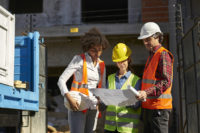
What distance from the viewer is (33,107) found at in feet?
23.9

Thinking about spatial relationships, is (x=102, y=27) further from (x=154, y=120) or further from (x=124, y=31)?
(x=154, y=120)

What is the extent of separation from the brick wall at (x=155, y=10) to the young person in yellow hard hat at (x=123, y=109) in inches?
270

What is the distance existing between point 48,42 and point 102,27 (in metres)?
2.18

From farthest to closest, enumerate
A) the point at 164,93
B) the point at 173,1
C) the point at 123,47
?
the point at 173,1 → the point at 123,47 → the point at 164,93

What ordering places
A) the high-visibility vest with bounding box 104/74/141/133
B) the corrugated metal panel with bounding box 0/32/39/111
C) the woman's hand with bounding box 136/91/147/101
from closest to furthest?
the woman's hand with bounding box 136/91/147/101
the high-visibility vest with bounding box 104/74/141/133
the corrugated metal panel with bounding box 0/32/39/111

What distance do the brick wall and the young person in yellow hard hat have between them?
6846 millimetres

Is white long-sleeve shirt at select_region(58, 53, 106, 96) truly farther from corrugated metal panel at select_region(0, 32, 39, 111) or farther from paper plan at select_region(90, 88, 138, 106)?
corrugated metal panel at select_region(0, 32, 39, 111)

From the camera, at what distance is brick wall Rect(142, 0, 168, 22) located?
1029 cm

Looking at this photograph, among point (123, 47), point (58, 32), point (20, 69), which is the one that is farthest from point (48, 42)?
point (123, 47)

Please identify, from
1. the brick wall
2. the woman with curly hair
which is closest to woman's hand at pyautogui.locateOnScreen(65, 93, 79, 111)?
the woman with curly hair

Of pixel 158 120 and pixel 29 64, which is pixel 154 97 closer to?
pixel 158 120

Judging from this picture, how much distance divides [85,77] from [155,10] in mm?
7294

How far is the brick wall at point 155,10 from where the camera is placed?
1029 centimetres

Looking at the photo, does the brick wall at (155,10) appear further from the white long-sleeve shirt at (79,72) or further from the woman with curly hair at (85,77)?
the white long-sleeve shirt at (79,72)
